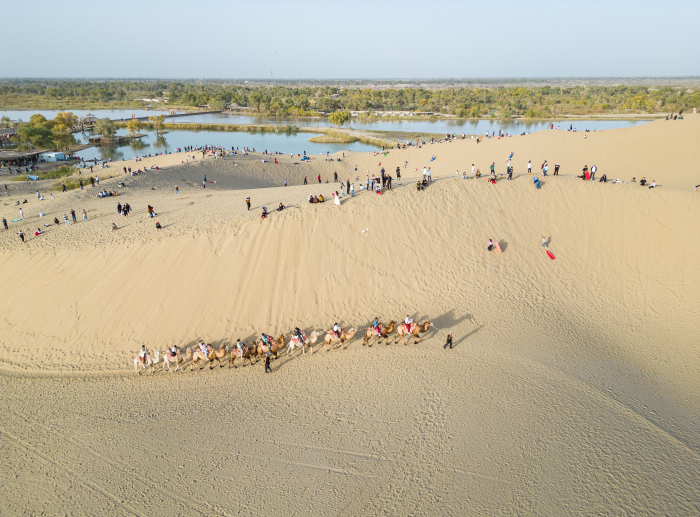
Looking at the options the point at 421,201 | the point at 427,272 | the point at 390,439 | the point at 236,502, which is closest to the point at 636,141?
the point at 421,201

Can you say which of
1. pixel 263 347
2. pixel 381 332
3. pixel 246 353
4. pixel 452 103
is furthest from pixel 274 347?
pixel 452 103

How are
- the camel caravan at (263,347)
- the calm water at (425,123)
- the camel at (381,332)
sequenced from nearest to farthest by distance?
the camel caravan at (263,347) < the camel at (381,332) < the calm water at (425,123)

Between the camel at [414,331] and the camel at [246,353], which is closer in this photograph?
the camel at [246,353]

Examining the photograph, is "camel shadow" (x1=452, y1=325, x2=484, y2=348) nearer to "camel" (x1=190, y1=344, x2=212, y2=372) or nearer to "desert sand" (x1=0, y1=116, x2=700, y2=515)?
"desert sand" (x1=0, y1=116, x2=700, y2=515)

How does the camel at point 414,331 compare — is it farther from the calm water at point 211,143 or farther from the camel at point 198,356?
the calm water at point 211,143

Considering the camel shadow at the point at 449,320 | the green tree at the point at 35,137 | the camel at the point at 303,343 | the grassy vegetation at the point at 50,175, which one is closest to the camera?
the camel at the point at 303,343

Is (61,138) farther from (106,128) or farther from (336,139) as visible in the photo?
(336,139)

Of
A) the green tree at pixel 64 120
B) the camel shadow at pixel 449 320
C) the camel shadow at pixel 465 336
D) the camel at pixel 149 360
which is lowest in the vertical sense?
the camel at pixel 149 360

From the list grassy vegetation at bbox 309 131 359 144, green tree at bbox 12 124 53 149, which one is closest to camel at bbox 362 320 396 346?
grassy vegetation at bbox 309 131 359 144

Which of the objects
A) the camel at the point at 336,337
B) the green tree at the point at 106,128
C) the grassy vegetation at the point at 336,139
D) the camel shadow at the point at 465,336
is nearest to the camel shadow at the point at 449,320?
the camel shadow at the point at 465,336

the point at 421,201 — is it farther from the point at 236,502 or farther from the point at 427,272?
the point at 236,502
